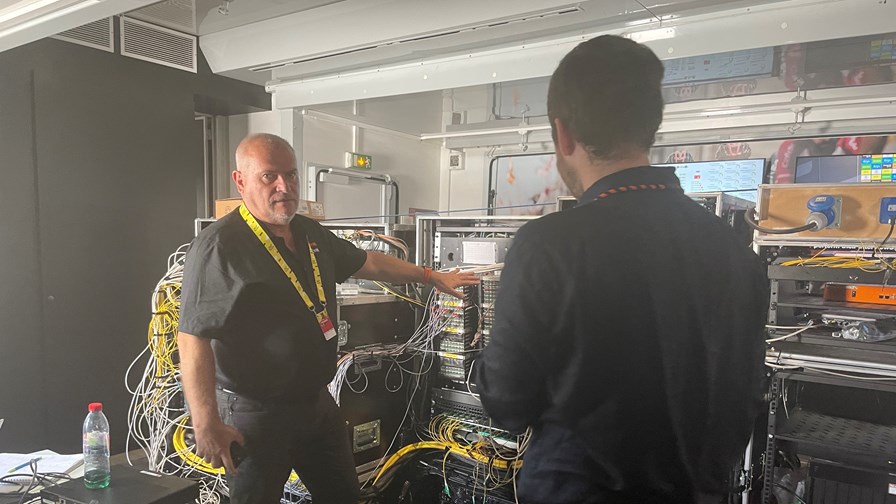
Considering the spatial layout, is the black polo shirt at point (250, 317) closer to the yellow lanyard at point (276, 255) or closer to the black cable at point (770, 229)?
the yellow lanyard at point (276, 255)

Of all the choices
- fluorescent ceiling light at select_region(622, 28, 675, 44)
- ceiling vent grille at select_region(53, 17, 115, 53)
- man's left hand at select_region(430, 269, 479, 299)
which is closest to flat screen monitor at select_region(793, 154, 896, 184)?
fluorescent ceiling light at select_region(622, 28, 675, 44)

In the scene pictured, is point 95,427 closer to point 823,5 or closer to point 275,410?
point 275,410

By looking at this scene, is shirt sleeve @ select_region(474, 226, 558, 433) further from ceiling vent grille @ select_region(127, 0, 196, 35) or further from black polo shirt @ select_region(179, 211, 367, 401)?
ceiling vent grille @ select_region(127, 0, 196, 35)

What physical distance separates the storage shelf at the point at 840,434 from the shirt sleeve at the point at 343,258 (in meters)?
1.62

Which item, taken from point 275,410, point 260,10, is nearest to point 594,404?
point 275,410

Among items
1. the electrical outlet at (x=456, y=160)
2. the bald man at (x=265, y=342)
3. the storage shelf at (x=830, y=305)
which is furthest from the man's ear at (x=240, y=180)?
the electrical outlet at (x=456, y=160)

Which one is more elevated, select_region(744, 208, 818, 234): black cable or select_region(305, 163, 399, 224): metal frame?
select_region(305, 163, 399, 224): metal frame

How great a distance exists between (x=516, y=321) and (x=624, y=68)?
1.33 ft

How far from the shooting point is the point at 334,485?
6.08 ft

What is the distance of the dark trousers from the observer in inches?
65.3

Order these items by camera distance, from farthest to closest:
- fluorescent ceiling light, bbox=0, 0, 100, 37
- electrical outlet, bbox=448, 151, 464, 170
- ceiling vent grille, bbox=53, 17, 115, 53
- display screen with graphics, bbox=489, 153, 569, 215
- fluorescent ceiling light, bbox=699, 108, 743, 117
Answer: electrical outlet, bbox=448, 151, 464, 170 < display screen with graphics, bbox=489, 153, 569, 215 < fluorescent ceiling light, bbox=699, 108, 743, 117 < ceiling vent grille, bbox=53, 17, 115, 53 < fluorescent ceiling light, bbox=0, 0, 100, 37

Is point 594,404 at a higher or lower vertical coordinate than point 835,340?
higher

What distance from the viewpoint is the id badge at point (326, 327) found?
181 centimetres

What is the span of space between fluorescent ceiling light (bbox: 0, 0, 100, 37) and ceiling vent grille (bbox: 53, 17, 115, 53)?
57.4 inches
